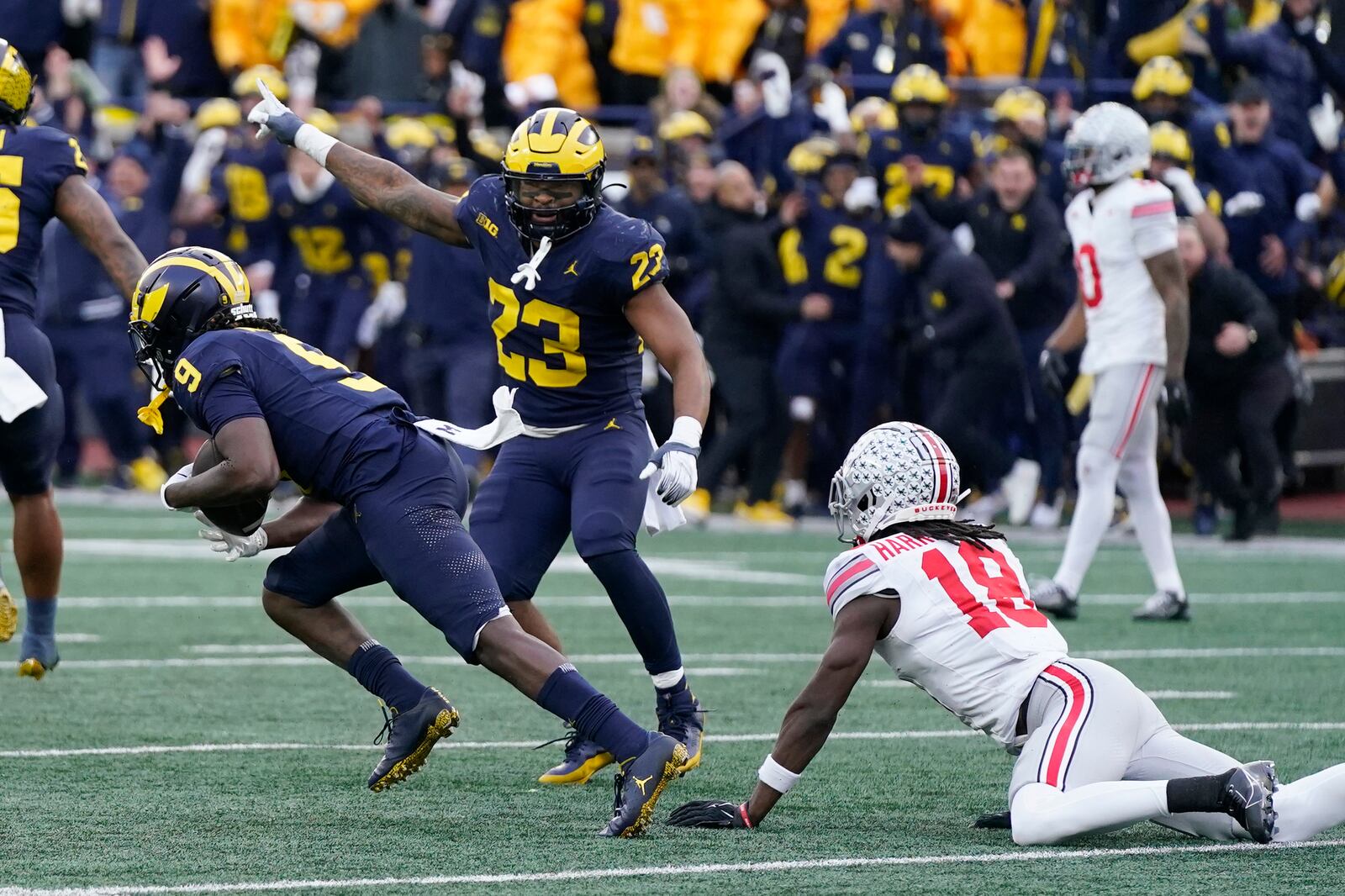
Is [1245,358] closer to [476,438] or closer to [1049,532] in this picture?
[1049,532]

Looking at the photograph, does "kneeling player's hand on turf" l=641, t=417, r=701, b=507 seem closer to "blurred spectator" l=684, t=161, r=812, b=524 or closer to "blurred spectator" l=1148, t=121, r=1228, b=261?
"blurred spectator" l=1148, t=121, r=1228, b=261

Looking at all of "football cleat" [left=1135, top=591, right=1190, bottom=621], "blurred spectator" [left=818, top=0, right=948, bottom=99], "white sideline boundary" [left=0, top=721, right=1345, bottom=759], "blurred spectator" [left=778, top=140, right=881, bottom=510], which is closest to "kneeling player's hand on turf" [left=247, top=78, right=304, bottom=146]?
"white sideline boundary" [left=0, top=721, right=1345, bottom=759]

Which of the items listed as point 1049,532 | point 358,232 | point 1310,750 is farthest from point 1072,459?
point 1310,750

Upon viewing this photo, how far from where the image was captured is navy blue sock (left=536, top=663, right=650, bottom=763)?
4.93 metres

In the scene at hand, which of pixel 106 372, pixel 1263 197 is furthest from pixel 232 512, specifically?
pixel 106 372

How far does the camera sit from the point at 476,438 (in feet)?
18.1

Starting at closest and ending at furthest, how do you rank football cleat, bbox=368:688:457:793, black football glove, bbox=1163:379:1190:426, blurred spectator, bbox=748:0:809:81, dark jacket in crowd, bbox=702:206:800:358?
football cleat, bbox=368:688:457:793 < black football glove, bbox=1163:379:1190:426 < dark jacket in crowd, bbox=702:206:800:358 < blurred spectator, bbox=748:0:809:81

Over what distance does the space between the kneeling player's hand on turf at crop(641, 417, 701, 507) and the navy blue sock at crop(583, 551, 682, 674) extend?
12.9 inches

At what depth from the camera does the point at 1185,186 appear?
12.0 metres

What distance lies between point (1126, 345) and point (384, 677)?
14.7ft

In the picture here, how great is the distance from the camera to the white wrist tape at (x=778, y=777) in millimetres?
4777

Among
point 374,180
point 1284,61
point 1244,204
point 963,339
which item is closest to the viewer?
point 374,180

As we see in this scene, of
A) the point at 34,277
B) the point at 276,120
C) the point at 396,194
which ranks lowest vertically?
the point at 34,277

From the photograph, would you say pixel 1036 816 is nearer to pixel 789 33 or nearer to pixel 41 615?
pixel 41 615
